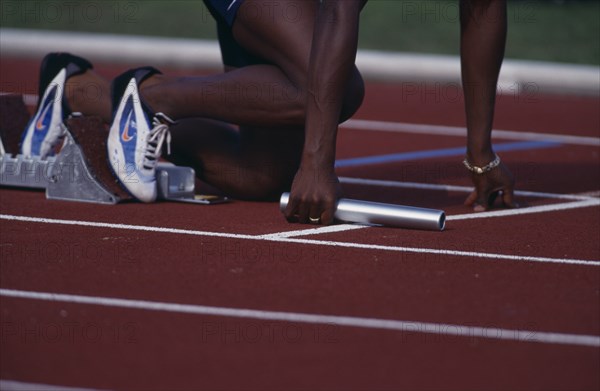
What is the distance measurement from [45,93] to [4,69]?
20.7 feet

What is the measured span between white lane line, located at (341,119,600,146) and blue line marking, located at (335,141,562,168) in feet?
0.66

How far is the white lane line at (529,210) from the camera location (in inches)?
197

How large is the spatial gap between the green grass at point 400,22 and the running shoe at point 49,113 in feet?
27.9

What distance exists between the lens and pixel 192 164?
17.3 feet

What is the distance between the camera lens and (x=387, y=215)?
4.64 m

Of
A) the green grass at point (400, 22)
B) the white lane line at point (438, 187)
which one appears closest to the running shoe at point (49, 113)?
the white lane line at point (438, 187)

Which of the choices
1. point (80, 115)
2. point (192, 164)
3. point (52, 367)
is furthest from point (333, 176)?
point (52, 367)

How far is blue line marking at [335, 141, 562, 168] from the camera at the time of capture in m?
6.63

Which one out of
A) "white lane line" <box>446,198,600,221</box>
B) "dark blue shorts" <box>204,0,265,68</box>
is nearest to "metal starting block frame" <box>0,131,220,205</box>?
"dark blue shorts" <box>204,0,265,68</box>

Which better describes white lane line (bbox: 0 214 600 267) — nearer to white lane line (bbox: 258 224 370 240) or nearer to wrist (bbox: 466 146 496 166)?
white lane line (bbox: 258 224 370 240)

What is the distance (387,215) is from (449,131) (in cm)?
370

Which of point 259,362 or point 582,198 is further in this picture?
point 582,198

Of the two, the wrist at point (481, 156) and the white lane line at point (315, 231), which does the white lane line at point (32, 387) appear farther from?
the wrist at point (481, 156)

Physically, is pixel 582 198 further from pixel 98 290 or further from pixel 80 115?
pixel 98 290
